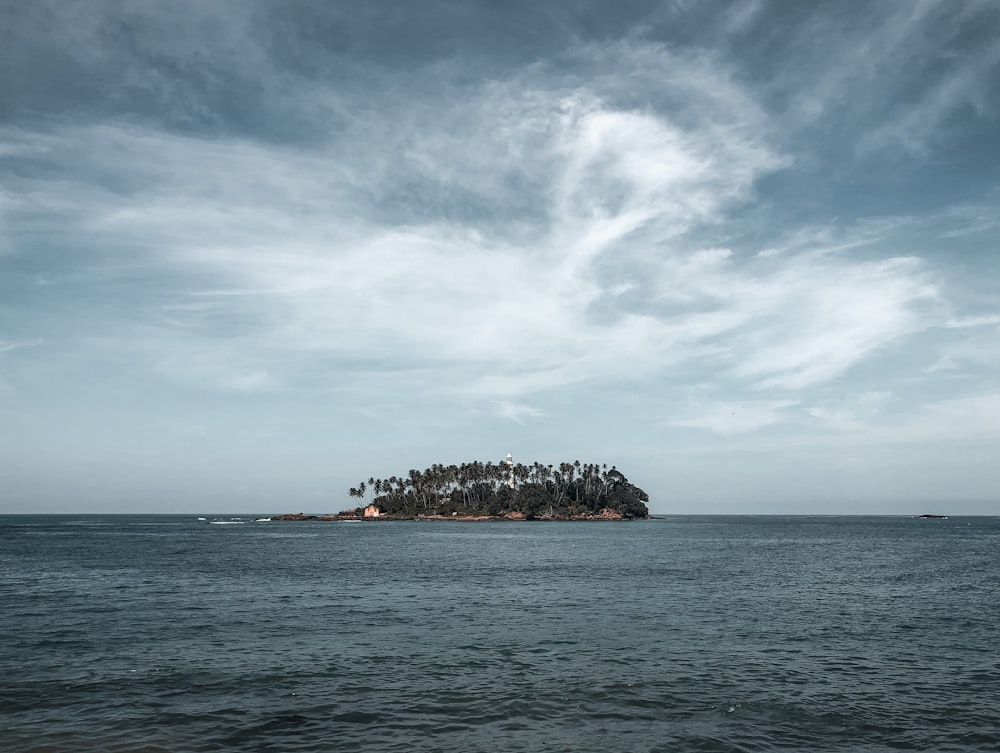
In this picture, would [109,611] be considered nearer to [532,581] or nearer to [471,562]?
[532,581]

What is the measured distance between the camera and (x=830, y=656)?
32781 mm

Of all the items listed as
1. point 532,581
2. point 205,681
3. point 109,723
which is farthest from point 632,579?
point 109,723

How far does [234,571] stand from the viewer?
72312 mm

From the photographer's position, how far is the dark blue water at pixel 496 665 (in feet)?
71.8

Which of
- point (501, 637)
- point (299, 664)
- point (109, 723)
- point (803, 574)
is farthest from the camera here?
point (803, 574)

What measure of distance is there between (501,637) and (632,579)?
3104cm

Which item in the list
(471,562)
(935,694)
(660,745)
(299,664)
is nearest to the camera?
(660,745)

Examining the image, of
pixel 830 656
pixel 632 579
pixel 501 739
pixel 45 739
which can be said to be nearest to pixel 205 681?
pixel 45 739

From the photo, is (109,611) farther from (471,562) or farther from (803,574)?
(803,574)

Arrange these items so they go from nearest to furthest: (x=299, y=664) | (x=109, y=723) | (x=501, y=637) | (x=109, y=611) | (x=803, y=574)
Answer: (x=109, y=723), (x=299, y=664), (x=501, y=637), (x=109, y=611), (x=803, y=574)

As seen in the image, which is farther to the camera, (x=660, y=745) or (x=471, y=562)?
(x=471, y=562)

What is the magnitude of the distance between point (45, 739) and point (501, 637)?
20.7 meters

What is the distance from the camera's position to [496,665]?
99.1 feet

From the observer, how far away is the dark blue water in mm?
21891
